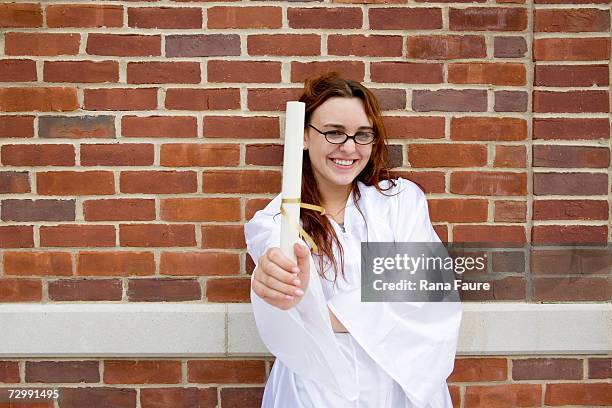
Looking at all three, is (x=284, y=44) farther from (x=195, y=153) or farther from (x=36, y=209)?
(x=36, y=209)

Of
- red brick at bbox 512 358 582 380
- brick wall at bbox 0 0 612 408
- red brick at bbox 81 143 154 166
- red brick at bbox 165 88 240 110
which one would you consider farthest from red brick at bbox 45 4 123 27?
red brick at bbox 512 358 582 380

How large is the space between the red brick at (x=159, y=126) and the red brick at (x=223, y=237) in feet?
1.14

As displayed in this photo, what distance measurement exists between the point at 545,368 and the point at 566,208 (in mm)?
598

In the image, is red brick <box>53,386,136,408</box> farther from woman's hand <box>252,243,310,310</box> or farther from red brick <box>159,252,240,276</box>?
woman's hand <box>252,243,310,310</box>

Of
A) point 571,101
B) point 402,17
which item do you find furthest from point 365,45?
point 571,101

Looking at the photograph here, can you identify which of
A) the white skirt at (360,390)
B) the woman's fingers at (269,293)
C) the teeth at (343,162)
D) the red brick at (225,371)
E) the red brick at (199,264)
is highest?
the teeth at (343,162)

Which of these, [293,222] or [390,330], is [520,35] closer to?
[390,330]

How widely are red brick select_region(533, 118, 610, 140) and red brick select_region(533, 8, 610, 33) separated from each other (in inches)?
12.5

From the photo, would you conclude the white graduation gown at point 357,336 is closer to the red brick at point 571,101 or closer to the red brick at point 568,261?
the red brick at point 568,261

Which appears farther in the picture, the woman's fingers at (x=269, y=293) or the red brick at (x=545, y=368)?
the red brick at (x=545, y=368)

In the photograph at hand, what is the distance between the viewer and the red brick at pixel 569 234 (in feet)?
7.31

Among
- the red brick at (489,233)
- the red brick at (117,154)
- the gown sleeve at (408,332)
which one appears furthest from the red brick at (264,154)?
the red brick at (489,233)

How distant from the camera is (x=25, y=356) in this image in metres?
2.22

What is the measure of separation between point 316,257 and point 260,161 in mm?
528
